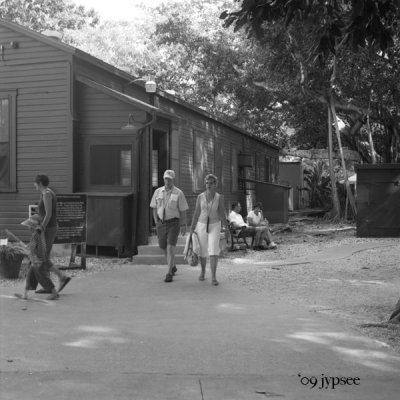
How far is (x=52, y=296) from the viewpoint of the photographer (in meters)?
7.81

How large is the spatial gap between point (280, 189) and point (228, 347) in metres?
18.1

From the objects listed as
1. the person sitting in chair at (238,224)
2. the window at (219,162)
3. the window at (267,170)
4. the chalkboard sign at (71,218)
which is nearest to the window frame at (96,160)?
the chalkboard sign at (71,218)

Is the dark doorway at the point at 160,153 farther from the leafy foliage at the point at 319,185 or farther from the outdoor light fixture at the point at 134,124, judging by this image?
the leafy foliage at the point at 319,185

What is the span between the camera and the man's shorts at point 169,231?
944 centimetres

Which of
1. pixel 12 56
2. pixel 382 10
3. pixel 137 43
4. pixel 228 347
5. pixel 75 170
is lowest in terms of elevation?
pixel 228 347

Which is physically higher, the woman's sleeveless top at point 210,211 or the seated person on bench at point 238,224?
the woman's sleeveless top at point 210,211

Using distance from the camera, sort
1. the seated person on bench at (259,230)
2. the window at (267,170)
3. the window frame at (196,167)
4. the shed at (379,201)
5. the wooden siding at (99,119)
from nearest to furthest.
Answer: the wooden siding at (99,119), the seated person on bench at (259,230), the window frame at (196,167), the shed at (379,201), the window at (267,170)

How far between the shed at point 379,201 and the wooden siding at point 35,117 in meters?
9.02

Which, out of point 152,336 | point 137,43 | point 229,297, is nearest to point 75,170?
point 229,297

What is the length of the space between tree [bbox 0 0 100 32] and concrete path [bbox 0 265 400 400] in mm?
28786

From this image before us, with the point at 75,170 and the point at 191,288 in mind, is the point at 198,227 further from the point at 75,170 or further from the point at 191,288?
the point at 75,170

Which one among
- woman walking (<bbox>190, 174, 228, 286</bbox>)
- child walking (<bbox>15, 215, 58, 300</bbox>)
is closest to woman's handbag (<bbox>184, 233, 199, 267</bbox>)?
woman walking (<bbox>190, 174, 228, 286</bbox>)

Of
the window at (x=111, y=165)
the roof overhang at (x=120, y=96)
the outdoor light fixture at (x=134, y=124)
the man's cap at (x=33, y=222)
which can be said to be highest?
the roof overhang at (x=120, y=96)

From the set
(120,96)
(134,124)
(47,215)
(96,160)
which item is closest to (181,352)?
(47,215)
